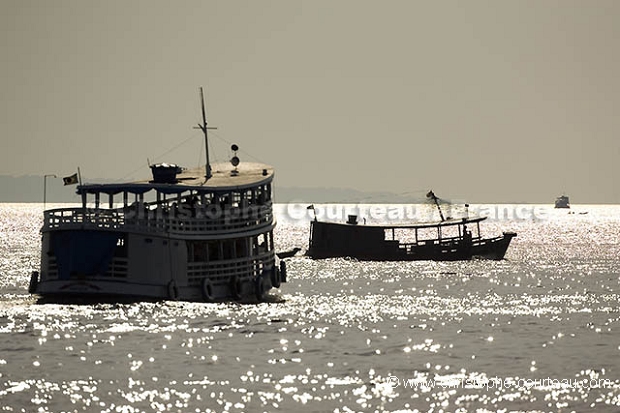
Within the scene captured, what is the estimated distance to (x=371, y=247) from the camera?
102750 mm

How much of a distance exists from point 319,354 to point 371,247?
62.2m

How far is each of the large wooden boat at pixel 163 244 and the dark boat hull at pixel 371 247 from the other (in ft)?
130

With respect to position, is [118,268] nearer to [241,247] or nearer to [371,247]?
[241,247]

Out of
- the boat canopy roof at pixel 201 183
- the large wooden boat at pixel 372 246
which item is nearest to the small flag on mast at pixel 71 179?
the boat canopy roof at pixel 201 183

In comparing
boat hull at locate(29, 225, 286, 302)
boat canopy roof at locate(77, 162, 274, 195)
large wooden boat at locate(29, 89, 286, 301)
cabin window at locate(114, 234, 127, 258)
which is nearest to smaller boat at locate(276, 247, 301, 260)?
boat canopy roof at locate(77, 162, 274, 195)

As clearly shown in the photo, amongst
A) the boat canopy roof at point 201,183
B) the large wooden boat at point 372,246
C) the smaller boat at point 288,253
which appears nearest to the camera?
the boat canopy roof at point 201,183

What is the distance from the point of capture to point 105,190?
188ft

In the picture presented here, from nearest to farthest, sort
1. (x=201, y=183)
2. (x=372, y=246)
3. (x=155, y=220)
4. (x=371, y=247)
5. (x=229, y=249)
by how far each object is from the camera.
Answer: (x=155, y=220), (x=201, y=183), (x=229, y=249), (x=371, y=247), (x=372, y=246)

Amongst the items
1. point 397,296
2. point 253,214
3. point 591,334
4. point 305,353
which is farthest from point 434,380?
point 397,296

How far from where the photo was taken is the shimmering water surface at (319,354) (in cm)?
3250

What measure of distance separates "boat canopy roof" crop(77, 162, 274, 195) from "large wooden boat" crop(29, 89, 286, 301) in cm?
5

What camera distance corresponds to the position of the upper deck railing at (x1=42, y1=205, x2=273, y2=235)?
52.7 m

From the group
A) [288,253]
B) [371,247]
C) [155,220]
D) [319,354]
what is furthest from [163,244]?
[288,253]

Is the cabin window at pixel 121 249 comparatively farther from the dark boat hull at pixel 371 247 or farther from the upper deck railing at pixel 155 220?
the dark boat hull at pixel 371 247
